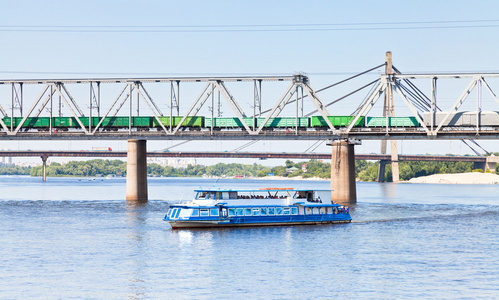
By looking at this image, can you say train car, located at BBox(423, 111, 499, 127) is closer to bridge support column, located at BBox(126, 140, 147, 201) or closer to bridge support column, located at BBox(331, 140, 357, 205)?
bridge support column, located at BBox(331, 140, 357, 205)

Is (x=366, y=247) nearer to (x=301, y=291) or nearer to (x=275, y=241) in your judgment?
(x=275, y=241)

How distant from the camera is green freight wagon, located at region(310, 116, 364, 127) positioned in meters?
106

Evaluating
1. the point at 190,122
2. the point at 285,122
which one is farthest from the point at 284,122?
the point at 190,122

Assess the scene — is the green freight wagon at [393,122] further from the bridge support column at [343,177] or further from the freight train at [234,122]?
the bridge support column at [343,177]

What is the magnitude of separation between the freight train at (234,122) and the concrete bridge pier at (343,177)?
617 cm

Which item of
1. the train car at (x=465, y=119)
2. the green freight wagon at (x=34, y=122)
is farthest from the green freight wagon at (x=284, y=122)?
the green freight wagon at (x=34, y=122)

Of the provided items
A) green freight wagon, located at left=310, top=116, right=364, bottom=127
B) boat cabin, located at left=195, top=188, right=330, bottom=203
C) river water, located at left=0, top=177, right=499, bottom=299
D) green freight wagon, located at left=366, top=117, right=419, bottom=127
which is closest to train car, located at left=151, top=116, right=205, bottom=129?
green freight wagon, located at left=310, top=116, right=364, bottom=127

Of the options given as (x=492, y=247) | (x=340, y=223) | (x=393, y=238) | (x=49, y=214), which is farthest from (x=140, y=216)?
(x=492, y=247)

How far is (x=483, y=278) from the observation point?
44.8 m

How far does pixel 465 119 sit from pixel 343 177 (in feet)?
70.9

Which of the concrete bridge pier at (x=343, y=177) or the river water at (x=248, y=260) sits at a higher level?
the concrete bridge pier at (x=343, y=177)

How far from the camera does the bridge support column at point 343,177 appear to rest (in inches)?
3966

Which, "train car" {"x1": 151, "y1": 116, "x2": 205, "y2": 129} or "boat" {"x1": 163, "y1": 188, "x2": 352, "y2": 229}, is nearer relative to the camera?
"boat" {"x1": 163, "y1": 188, "x2": 352, "y2": 229}

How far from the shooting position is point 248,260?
5144 centimetres
